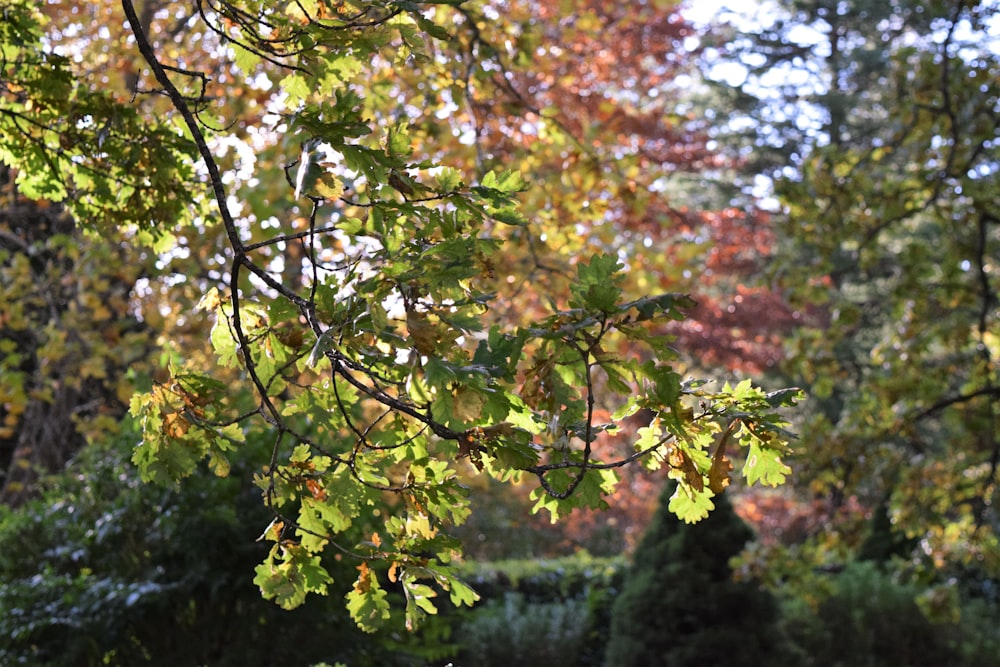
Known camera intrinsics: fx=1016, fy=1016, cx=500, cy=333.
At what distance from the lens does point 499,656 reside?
724cm

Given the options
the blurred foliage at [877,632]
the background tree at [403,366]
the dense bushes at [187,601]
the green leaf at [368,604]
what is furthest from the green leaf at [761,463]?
the blurred foliage at [877,632]

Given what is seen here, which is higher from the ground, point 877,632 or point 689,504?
point 877,632

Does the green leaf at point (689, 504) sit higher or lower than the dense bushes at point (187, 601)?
lower

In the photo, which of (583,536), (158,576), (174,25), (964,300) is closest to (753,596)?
(964,300)

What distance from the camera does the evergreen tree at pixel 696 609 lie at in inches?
258

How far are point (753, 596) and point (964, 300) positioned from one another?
2395 mm

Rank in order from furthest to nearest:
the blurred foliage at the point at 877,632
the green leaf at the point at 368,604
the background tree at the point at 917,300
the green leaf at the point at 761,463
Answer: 1. the blurred foliage at the point at 877,632
2. the background tree at the point at 917,300
3. the green leaf at the point at 368,604
4. the green leaf at the point at 761,463

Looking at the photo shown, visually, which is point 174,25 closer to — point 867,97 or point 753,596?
point 753,596

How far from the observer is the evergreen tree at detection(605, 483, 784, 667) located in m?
6.56

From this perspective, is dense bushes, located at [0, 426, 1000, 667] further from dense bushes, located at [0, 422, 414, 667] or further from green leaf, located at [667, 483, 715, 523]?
green leaf, located at [667, 483, 715, 523]

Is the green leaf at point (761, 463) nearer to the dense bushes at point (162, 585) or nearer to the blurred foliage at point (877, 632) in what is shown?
the dense bushes at point (162, 585)

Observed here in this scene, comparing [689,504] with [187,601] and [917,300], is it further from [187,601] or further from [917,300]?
[917,300]

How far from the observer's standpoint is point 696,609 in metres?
6.78

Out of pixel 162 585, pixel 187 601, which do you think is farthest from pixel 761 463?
pixel 187 601
